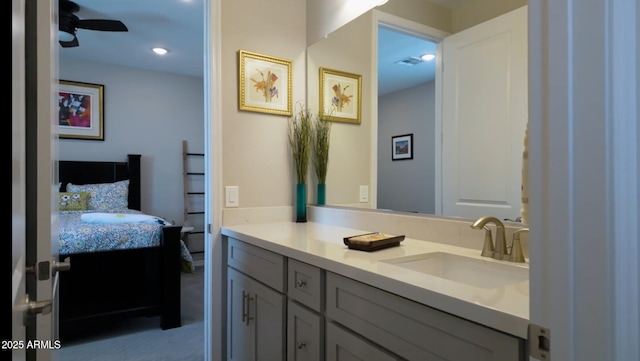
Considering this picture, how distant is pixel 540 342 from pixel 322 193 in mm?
1766

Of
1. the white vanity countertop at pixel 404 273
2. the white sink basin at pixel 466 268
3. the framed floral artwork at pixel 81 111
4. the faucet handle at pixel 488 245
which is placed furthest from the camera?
the framed floral artwork at pixel 81 111

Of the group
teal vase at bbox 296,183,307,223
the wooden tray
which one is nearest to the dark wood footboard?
teal vase at bbox 296,183,307,223

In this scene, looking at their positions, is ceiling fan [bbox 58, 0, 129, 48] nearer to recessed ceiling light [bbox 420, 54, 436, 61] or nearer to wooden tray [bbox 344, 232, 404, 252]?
recessed ceiling light [bbox 420, 54, 436, 61]

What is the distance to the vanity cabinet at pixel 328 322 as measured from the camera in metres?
0.81

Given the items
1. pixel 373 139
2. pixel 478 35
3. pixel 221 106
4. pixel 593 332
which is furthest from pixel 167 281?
pixel 593 332

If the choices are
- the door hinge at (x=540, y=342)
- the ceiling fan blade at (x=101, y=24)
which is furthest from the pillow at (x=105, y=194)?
the door hinge at (x=540, y=342)

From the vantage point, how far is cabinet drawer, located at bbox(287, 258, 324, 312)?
4.16ft

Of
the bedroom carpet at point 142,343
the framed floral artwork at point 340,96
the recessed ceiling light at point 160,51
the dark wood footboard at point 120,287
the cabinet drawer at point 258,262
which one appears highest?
the recessed ceiling light at point 160,51

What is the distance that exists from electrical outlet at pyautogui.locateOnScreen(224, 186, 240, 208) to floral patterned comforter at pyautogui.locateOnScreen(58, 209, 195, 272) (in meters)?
1.26

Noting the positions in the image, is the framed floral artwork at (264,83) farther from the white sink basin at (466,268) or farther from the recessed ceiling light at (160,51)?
the recessed ceiling light at (160,51)

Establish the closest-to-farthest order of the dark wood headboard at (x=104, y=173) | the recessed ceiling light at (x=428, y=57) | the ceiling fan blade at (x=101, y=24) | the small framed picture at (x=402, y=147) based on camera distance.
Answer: the recessed ceiling light at (x=428, y=57)
the small framed picture at (x=402, y=147)
the ceiling fan blade at (x=101, y=24)
the dark wood headboard at (x=104, y=173)

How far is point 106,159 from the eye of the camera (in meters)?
4.77
